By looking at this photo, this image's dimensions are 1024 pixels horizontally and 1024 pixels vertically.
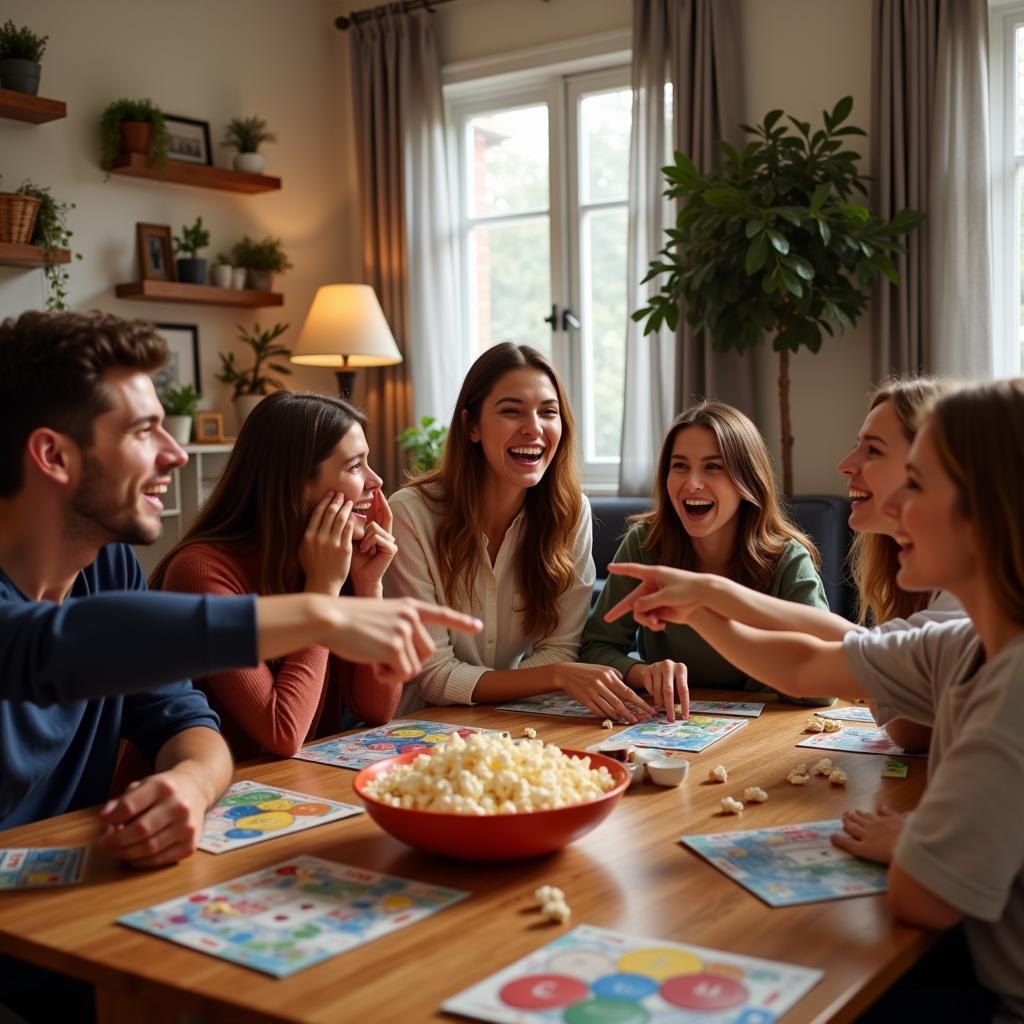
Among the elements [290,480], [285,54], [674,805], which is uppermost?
[285,54]

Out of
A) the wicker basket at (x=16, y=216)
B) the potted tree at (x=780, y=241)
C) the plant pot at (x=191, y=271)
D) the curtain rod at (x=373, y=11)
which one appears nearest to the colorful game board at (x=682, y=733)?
the potted tree at (x=780, y=241)

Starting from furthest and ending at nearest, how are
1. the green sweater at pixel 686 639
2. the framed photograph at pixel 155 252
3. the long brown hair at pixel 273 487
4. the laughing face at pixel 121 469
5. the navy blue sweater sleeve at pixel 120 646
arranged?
the framed photograph at pixel 155 252 → the green sweater at pixel 686 639 → the long brown hair at pixel 273 487 → the laughing face at pixel 121 469 → the navy blue sweater sleeve at pixel 120 646

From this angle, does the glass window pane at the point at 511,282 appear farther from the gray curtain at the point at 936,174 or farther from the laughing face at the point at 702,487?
the laughing face at the point at 702,487

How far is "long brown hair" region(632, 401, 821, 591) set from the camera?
102 inches

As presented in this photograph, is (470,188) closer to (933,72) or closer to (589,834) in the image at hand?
(933,72)

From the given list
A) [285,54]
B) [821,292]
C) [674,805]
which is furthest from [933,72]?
[674,805]

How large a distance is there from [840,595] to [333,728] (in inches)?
89.8

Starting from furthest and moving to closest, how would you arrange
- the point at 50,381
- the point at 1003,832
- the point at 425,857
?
the point at 50,381, the point at 425,857, the point at 1003,832

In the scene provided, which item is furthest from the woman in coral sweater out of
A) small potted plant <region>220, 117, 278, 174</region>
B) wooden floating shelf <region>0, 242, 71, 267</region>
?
small potted plant <region>220, 117, 278, 174</region>

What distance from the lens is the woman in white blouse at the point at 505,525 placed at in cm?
256

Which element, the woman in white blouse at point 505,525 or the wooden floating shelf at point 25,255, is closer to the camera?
the woman in white blouse at point 505,525

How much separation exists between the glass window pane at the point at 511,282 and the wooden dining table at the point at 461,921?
410cm

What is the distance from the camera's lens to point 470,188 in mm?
5719

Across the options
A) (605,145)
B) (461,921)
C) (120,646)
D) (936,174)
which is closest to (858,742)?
(461,921)
